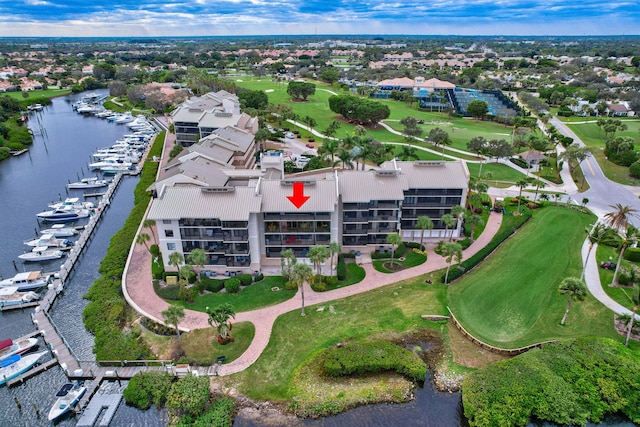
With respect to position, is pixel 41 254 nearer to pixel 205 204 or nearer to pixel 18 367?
pixel 18 367

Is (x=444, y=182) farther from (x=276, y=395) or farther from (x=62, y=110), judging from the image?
(x=62, y=110)

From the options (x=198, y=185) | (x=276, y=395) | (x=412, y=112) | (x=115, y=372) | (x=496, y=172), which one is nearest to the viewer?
(x=276, y=395)

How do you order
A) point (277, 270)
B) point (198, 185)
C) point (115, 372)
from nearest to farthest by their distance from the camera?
1. point (115, 372)
2. point (277, 270)
3. point (198, 185)

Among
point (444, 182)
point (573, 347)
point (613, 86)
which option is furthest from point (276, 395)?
point (613, 86)

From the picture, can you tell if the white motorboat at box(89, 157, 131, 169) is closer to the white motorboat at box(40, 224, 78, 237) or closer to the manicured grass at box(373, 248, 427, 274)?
the white motorboat at box(40, 224, 78, 237)

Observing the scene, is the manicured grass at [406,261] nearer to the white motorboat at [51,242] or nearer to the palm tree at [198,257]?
the palm tree at [198,257]

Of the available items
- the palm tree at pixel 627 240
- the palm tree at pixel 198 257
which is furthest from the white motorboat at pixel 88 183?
the palm tree at pixel 627 240

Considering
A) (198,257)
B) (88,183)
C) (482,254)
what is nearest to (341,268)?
(198,257)

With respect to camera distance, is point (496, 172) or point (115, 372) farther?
point (496, 172)

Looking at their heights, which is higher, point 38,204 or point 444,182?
point 444,182
